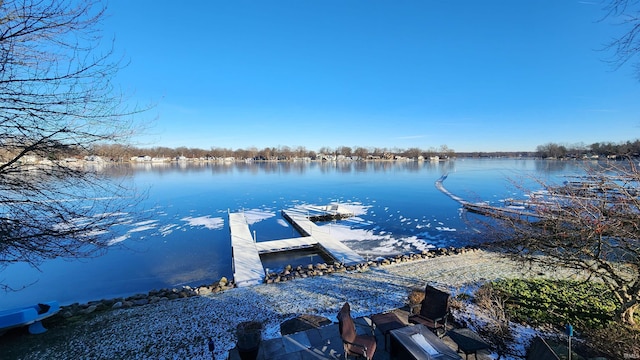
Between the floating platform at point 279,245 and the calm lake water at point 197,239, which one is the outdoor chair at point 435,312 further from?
the floating platform at point 279,245

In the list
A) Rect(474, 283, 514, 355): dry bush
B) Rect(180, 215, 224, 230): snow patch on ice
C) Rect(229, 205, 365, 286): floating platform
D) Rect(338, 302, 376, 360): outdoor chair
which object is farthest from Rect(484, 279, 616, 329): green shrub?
Rect(180, 215, 224, 230): snow patch on ice

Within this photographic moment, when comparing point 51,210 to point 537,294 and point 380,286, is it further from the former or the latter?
point 537,294

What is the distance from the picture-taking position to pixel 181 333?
15.9 ft

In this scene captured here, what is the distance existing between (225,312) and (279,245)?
256 inches

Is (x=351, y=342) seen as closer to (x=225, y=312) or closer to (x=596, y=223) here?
(x=596, y=223)

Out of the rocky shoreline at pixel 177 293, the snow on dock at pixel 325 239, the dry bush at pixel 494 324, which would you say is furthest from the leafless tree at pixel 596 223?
the snow on dock at pixel 325 239

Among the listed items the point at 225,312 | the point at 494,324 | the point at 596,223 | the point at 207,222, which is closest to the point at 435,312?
the point at 494,324

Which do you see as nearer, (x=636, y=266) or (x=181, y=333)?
(x=636, y=266)

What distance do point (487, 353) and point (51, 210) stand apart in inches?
225

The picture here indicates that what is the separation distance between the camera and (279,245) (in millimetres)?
12141

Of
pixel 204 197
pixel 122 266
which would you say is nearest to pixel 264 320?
pixel 122 266

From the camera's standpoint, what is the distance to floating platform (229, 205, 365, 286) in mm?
8831

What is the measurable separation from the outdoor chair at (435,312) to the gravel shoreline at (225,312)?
3.98 ft

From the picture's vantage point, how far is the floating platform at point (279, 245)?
8.83 m
